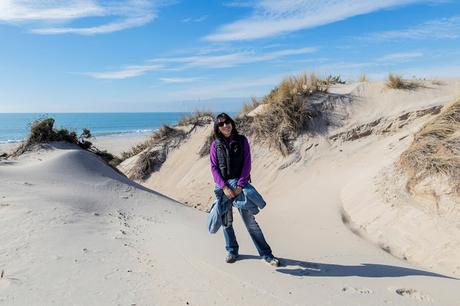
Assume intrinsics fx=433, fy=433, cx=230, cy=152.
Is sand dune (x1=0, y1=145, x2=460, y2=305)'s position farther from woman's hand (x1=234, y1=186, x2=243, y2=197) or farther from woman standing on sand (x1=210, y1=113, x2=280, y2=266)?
woman's hand (x1=234, y1=186, x2=243, y2=197)

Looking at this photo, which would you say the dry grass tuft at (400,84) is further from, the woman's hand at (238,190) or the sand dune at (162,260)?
the woman's hand at (238,190)

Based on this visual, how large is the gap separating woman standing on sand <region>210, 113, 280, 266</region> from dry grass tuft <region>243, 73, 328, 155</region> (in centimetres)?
610

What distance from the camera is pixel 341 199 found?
8.27m

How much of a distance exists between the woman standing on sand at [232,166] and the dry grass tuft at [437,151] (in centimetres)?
359

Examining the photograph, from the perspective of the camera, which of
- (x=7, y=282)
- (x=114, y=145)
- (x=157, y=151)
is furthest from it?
(x=114, y=145)

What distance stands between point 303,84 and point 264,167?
2856 millimetres

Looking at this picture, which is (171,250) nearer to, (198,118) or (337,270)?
(337,270)

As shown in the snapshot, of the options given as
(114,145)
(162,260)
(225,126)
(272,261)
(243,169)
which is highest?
(225,126)

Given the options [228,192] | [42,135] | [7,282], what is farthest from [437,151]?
[42,135]

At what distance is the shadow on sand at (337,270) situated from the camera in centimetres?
465

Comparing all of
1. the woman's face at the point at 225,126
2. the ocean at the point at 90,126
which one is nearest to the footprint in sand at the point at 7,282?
the woman's face at the point at 225,126

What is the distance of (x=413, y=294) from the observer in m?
4.14

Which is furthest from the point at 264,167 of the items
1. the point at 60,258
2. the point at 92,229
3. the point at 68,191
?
the point at 60,258

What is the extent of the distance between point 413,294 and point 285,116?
24.0 ft
